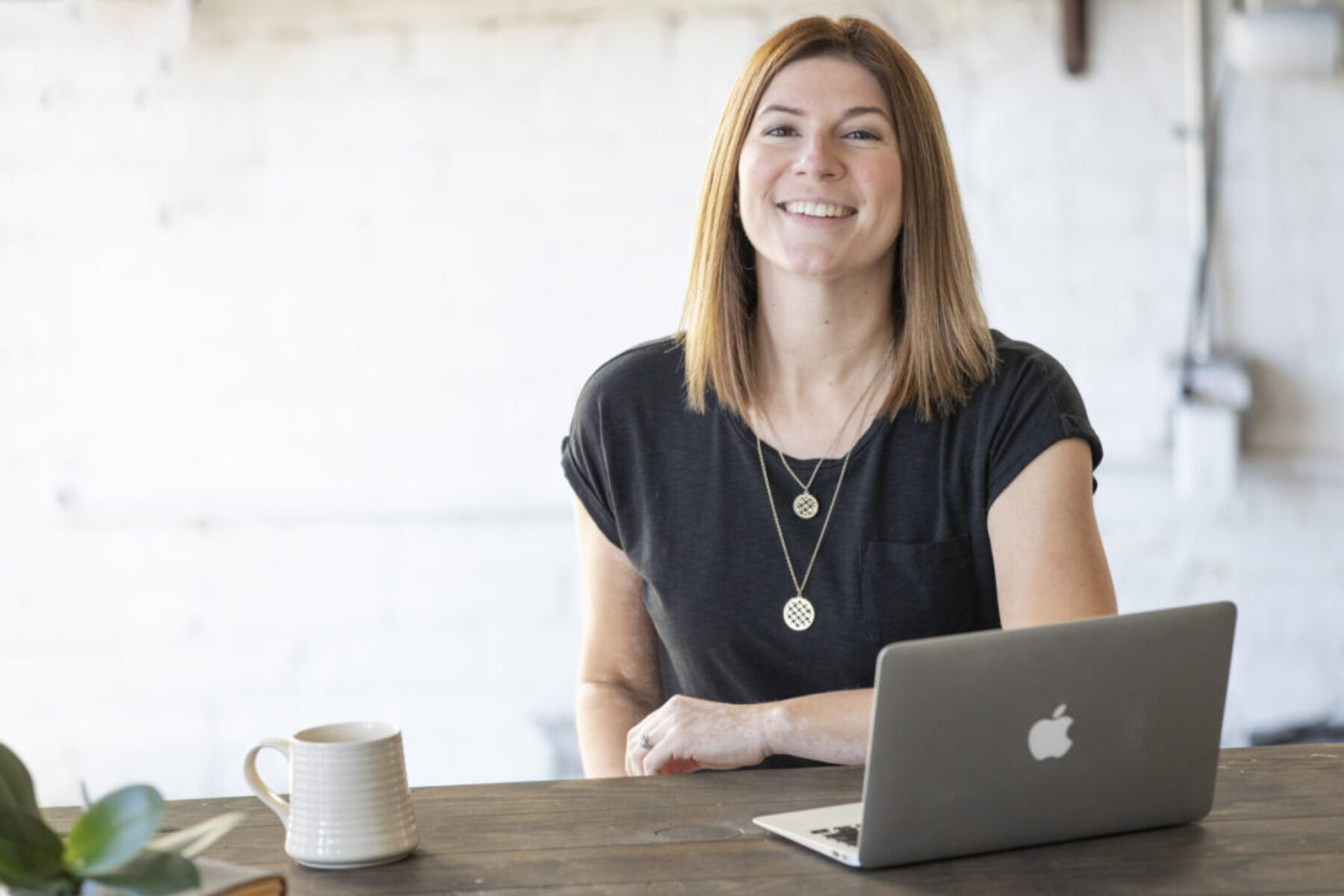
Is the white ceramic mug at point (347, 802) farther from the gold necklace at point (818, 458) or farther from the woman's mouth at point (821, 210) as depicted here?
the woman's mouth at point (821, 210)

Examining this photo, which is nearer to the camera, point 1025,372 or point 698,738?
point 698,738

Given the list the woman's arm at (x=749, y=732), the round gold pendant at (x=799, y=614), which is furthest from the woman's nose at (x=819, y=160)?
the woman's arm at (x=749, y=732)

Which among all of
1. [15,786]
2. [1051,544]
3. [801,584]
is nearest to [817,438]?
[801,584]

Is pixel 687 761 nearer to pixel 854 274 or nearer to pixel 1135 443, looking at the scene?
pixel 854 274

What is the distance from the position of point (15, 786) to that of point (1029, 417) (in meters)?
1.06

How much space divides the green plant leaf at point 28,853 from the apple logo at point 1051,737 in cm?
59

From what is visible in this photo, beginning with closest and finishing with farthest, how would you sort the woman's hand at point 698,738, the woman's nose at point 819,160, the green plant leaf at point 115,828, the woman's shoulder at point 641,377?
1. the green plant leaf at point 115,828
2. the woman's hand at point 698,738
3. the woman's nose at point 819,160
4. the woman's shoulder at point 641,377

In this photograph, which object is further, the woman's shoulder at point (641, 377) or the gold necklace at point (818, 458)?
the woman's shoulder at point (641, 377)

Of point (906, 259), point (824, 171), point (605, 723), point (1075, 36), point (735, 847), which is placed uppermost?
point (1075, 36)

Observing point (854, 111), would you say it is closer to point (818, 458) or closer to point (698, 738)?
point (818, 458)

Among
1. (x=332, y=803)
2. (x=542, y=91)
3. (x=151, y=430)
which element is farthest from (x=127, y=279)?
(x=332, y=803)

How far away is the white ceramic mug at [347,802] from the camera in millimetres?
976

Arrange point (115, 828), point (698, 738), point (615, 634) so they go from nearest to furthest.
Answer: point (115, 828) < point (698, 738) < point (615, 634)

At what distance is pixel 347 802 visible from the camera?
0.99m
